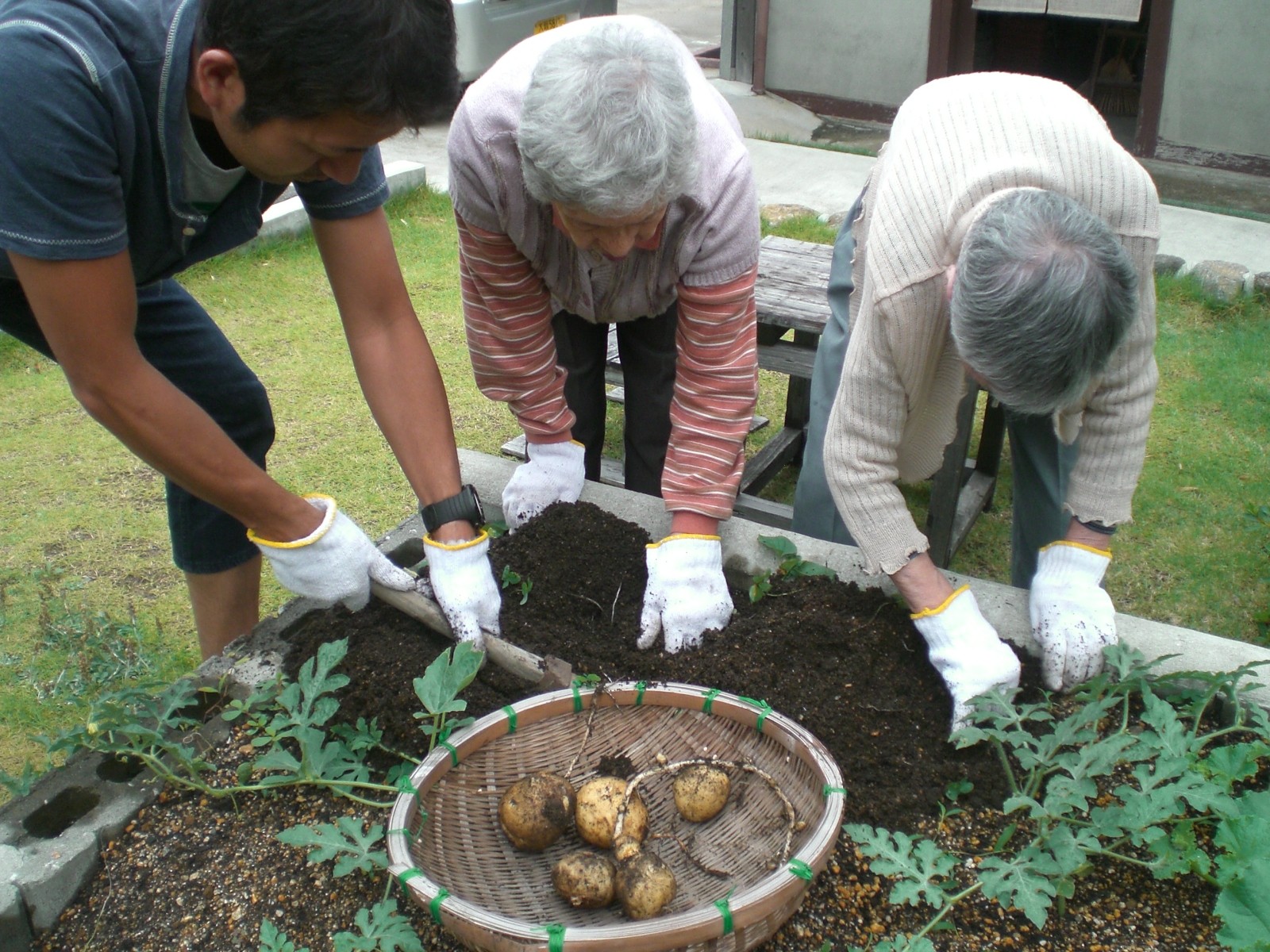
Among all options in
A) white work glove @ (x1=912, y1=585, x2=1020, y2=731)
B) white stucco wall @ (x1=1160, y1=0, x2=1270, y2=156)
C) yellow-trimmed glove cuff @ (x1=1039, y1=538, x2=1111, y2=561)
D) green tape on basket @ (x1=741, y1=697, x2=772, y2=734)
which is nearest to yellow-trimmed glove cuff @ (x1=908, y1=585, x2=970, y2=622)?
white work glove @ (x1=912, y1=585, x2=1020, y2=731)

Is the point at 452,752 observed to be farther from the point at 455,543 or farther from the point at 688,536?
the point at 688,536

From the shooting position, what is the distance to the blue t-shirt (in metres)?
1.31

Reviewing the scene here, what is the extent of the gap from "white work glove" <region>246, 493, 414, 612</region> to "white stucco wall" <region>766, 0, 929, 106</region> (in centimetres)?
570

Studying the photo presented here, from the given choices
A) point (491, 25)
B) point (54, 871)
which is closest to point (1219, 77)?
point (491, 25)

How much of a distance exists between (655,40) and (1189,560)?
242cm

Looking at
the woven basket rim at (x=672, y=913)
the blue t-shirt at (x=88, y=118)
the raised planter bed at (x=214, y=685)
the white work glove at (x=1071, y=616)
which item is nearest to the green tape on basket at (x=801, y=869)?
the woven basket rim at (x=672, y=913)

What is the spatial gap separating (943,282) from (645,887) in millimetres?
1001

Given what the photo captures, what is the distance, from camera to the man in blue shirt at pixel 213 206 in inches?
51.7

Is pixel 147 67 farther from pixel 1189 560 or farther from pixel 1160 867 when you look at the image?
pixel 1189 560

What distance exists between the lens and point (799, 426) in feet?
12.2

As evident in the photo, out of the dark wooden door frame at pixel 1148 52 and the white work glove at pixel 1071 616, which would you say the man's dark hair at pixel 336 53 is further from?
the dark wooden door frame at pixel 1148 52

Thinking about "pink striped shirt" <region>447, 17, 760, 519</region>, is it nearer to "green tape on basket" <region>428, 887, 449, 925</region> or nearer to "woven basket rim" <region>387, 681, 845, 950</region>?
"woven basket rim" <region>387, 681, 845, 950</region>

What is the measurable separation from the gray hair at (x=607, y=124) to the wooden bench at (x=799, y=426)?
4.58 ft

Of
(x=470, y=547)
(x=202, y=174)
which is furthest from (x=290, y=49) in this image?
(x=470, y=547)
